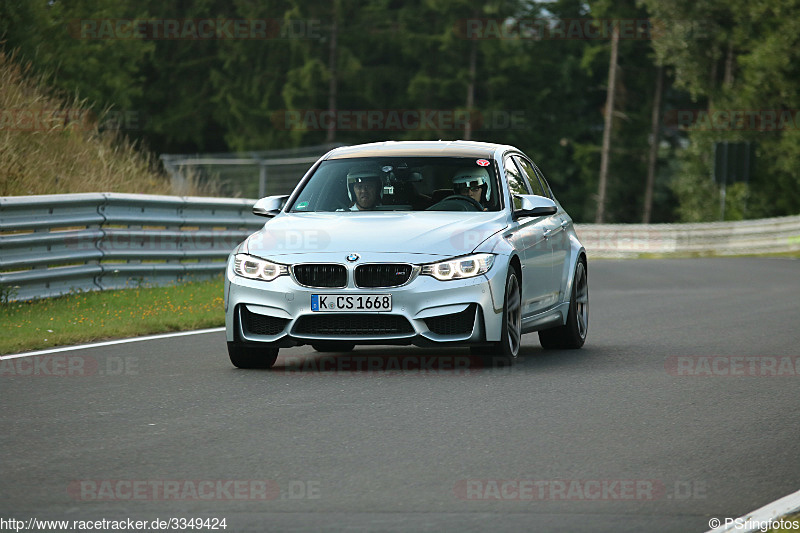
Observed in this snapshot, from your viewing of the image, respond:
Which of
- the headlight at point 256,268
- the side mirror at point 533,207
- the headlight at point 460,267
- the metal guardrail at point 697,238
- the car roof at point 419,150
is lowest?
the metal guardrail at point 697,238

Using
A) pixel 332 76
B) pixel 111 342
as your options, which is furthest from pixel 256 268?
pixel 332 76

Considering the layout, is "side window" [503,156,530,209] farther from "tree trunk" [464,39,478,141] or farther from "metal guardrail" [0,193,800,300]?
"tree trunk" [464,39,478,141]

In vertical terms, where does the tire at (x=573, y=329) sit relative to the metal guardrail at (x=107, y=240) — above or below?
above

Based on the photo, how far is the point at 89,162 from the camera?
21766 mm

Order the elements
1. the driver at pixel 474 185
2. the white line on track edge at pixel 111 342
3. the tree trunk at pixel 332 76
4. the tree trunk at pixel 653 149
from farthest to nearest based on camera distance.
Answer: the tree trunk at pixel 653 149, the tree trunk at pixel 332 76, the white line on track edge at pixel 111 342, the driver at pixel 474 185

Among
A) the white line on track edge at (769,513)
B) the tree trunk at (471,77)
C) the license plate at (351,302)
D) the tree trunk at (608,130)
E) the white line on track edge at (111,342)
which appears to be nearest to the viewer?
the white line on track edge at (769,513)

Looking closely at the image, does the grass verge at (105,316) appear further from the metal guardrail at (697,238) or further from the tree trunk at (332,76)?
the tree trunk at (332,76)

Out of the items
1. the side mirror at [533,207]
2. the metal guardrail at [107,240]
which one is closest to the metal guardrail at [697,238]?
the metal guardrail at [107,240]

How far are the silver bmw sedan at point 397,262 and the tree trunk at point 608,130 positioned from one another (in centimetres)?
5811

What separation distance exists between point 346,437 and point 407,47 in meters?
66.8

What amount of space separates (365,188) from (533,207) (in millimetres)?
1342

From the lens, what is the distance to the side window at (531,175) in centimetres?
1316

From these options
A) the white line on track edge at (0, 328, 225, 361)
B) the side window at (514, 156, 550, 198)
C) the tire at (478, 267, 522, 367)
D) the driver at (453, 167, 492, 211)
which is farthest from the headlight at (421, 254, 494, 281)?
the white line on track edge at (0, 328, 225, 361)

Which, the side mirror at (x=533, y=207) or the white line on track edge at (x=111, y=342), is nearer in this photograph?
the side mirror at (x=533, y=207)
